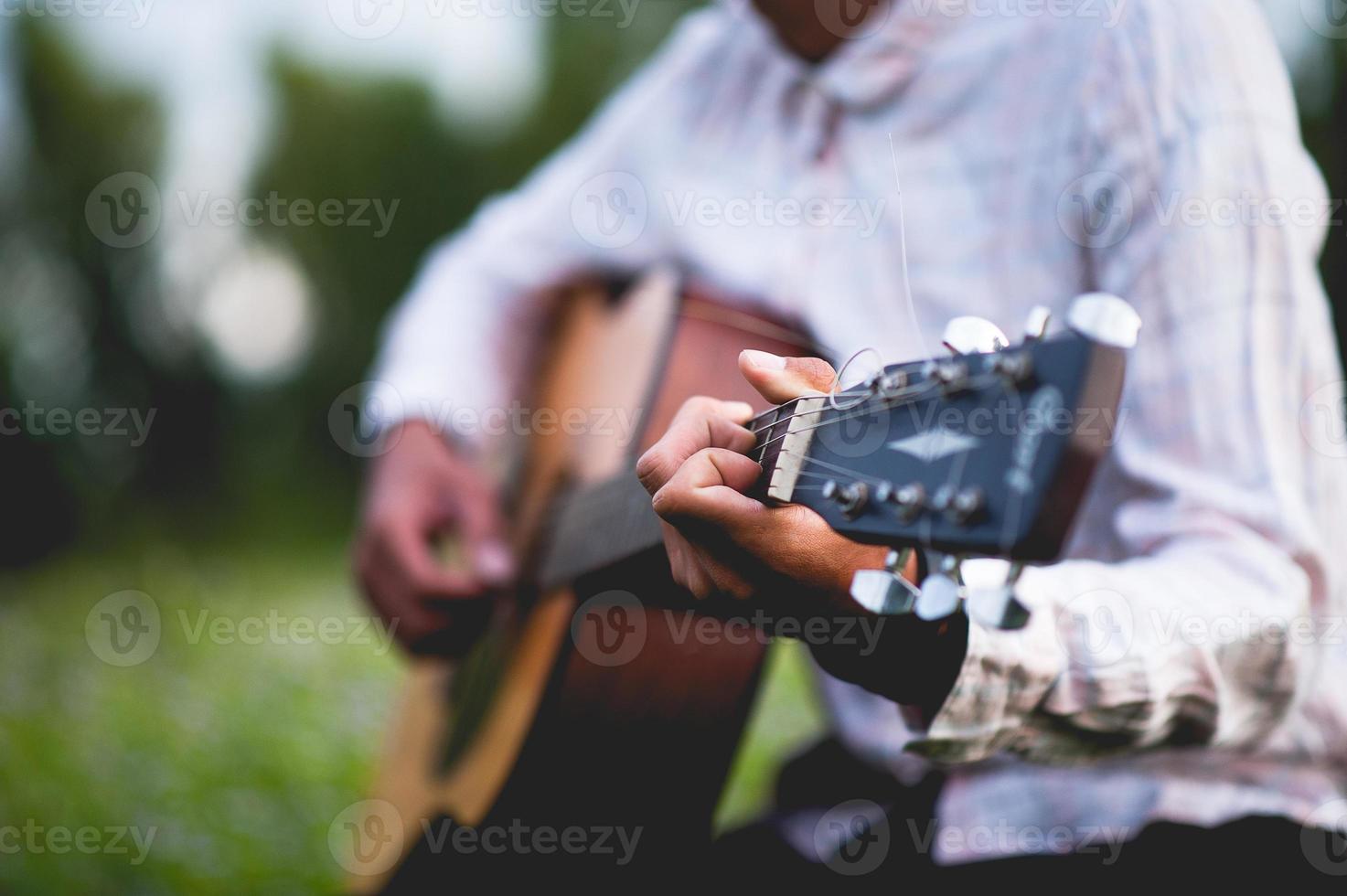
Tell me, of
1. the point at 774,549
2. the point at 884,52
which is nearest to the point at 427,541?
the point at 884,52

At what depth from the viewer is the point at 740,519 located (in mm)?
854

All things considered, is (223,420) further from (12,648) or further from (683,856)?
(683,856)

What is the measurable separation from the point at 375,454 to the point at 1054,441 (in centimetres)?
201

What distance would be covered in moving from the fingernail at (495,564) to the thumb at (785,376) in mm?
1056

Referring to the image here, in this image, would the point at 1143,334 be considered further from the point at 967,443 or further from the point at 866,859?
the point at 866,859

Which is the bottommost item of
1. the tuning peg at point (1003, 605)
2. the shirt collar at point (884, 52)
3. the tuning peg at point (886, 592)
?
the tuning peg at point (886, 592)

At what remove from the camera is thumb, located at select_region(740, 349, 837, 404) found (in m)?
0.91

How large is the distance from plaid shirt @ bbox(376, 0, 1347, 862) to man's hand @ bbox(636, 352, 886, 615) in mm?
205

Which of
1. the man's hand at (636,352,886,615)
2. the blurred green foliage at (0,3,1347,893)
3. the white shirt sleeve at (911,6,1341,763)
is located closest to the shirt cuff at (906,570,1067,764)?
the white shirt sleeve at (911,6,1341,763)

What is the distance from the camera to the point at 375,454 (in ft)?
7.91

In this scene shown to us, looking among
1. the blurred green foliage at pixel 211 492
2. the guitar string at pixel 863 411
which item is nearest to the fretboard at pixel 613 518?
the guitar string at pixel 863 411

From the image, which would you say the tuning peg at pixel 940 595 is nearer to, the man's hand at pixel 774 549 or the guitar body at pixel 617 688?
the man's hand at pixel 774 549

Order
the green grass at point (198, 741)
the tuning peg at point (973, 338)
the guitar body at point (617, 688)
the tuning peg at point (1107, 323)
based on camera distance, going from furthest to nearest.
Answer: the green grass at point (198, 741)
the guitar body at point (617, 688)
the tuning peg at point (973, 338)
the tuning peg at point (1107, 323)

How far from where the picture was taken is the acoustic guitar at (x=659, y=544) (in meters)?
0.68
